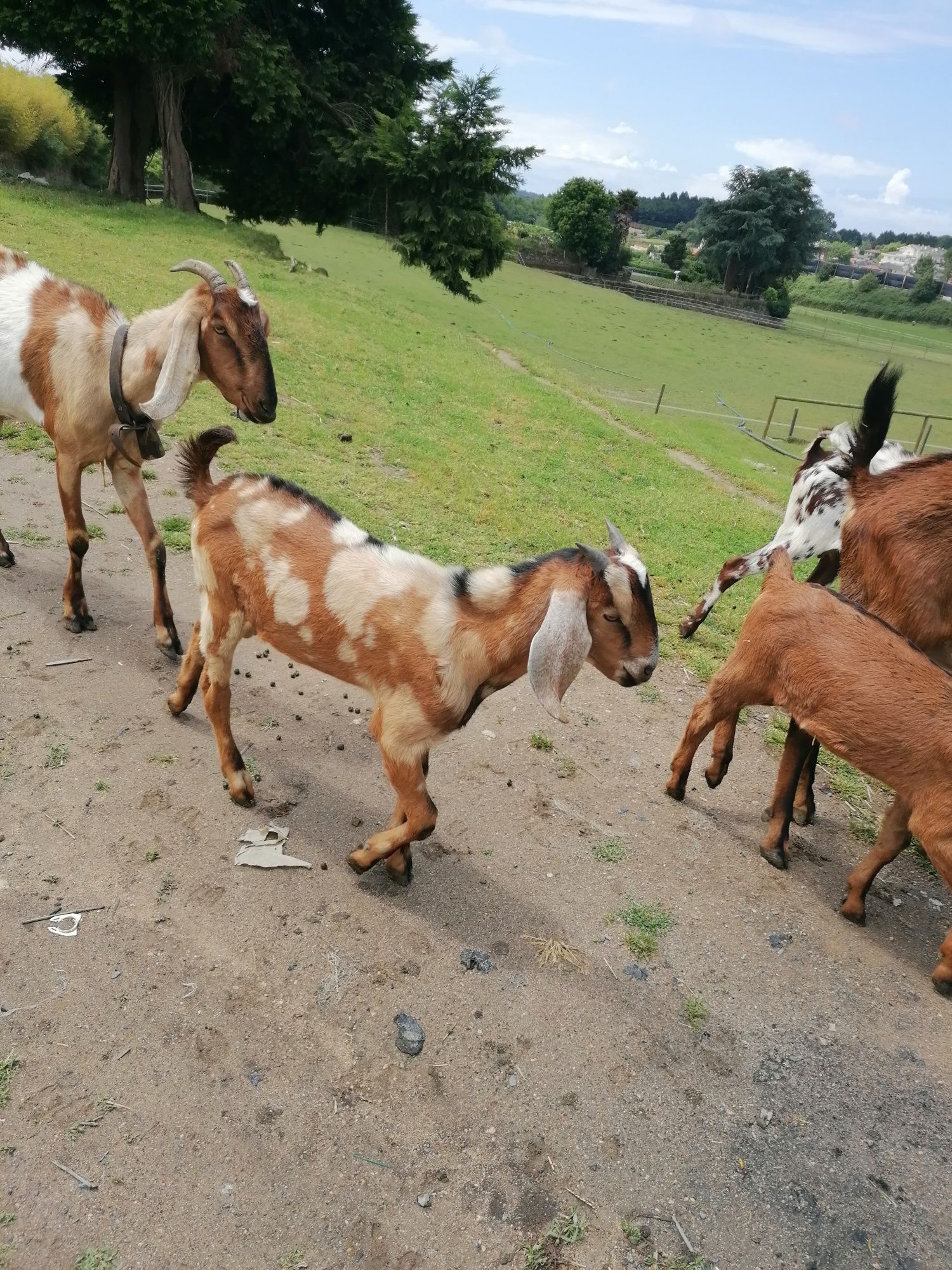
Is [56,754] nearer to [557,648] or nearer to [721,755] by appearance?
[557,648]

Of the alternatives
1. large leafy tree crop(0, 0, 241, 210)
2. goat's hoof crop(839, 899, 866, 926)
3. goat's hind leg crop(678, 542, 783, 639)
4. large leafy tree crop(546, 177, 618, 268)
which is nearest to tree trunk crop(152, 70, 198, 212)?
large leafy tree crop(0, 0, 241, 210)

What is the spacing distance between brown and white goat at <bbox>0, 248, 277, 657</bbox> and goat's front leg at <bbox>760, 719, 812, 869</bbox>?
3.92m

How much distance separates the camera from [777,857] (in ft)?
16.2

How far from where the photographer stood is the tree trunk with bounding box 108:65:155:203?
23.5 m

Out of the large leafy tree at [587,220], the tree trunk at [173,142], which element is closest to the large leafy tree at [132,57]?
the tree trunk at [173,142]

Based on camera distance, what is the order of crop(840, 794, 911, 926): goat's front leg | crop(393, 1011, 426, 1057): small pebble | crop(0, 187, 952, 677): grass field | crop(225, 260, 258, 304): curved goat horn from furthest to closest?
crop(0, 187, 952, 677): grass field → crop(225, 260, 258, 304): curved goat horn → crop(840, 794, 911, 926): goat's front leg → crop(393, 1011, 426, 1057): small pebble

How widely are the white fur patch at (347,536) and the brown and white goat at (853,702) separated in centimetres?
234

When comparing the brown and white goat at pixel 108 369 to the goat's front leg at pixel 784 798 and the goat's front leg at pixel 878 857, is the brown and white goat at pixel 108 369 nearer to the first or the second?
the goat's front leg at pixel 784 798

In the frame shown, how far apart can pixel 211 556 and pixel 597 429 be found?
1135 cm

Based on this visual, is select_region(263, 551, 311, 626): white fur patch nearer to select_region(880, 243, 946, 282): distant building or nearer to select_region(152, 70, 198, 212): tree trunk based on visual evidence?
select_region(152, 70, 198, 212): tree trunk

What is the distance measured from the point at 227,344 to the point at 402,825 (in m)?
3.30

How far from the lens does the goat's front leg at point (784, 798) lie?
4.91m

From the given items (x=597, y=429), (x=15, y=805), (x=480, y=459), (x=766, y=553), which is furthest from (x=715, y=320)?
(x=15, y=805)

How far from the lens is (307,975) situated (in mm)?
3678
